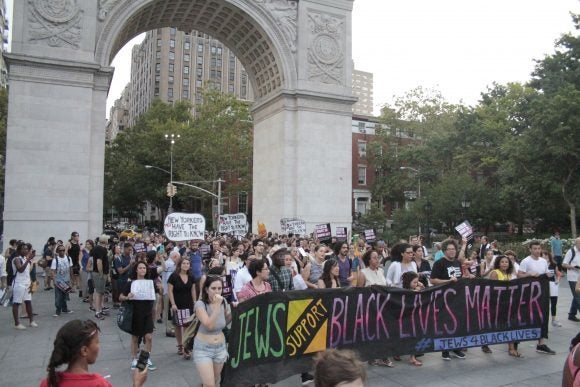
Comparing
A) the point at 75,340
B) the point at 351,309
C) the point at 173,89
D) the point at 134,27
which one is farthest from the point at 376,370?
the point at 173,89

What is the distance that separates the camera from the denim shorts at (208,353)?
5395 millimetres

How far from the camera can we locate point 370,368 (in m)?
7.75

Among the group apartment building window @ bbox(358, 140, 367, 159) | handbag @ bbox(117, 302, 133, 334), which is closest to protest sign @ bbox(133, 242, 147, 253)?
handbag @ bbox(117, 302, 133, 334)

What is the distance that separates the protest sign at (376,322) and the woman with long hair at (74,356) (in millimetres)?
3028

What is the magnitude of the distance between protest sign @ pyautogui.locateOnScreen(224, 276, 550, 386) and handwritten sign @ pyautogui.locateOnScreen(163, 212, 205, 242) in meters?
6.77

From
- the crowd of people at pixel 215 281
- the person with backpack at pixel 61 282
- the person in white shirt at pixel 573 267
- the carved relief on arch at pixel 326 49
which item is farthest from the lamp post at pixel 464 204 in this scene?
the person with backpack at pixel 61 282

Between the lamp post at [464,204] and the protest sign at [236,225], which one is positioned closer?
the protest sign at [236,225]

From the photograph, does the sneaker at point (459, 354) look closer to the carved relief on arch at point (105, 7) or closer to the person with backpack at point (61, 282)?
the person with backpack at point (61, 282)

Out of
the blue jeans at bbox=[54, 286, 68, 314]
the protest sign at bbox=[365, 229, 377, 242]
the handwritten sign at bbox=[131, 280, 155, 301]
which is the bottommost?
the blue jeans at bbox=[54, 286, 68, 314]

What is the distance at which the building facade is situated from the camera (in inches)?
3996

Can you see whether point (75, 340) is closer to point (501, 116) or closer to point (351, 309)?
point (351, 309)

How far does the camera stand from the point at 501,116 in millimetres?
44125

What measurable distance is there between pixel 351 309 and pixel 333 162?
2104 cm

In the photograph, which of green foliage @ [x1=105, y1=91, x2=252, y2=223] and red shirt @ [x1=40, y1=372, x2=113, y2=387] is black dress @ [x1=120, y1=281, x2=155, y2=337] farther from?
green foliage @ [x1=105, y1=91, x2=252, y2=223]
